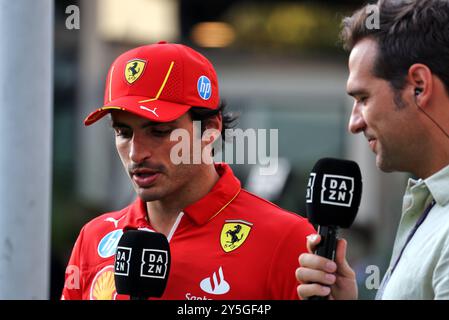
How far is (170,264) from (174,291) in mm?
90

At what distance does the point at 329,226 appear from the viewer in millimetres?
2787

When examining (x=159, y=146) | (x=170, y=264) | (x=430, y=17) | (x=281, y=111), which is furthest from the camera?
(x=281, y=111)

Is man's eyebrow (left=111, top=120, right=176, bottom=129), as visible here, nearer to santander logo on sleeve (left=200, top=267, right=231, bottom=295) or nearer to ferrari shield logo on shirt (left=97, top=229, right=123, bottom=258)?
ferrari shield logo on shirt (left=97, top=229, right=123, bottom=258)

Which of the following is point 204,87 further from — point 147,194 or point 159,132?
point 147,194

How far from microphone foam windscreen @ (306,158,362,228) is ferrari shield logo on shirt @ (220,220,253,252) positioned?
19.1 inches

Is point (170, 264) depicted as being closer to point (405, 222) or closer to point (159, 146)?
point (159, 146)

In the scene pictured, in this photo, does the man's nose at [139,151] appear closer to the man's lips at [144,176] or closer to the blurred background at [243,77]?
the man's lips at [144,176]

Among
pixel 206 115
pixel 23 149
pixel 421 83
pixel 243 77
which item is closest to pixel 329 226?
pixel 421 83

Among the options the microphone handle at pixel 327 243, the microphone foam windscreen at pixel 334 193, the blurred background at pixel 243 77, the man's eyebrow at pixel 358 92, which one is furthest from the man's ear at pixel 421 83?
→ the blurred background at pixel 243 77

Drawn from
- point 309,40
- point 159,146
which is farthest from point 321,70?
point 159,146

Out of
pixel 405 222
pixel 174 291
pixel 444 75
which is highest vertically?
pixel 444 75

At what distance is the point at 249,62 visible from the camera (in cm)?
1341

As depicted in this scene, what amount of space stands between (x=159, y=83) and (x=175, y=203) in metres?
0.42

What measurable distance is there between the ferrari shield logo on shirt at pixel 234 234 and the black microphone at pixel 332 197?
0.49 metres
